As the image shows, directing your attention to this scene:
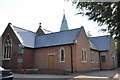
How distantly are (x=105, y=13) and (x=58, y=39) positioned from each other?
15589mm

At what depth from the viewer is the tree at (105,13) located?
32.4ft

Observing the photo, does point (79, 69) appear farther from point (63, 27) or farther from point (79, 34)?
point (63, 27)

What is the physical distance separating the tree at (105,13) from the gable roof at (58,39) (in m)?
11.6

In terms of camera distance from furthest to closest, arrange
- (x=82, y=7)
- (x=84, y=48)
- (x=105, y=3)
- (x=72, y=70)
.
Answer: (x=84, y=48)
(x=72, y=70)
(x=82, y=7)
(x=105, y=3)

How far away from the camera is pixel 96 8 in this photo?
10.0m

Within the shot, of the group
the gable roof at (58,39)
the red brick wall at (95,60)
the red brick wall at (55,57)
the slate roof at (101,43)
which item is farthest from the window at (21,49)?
the slate roof at (101,43)

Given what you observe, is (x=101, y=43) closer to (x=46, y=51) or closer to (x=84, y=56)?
(x=84, y=56)

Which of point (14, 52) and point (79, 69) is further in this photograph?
point (14, 52)

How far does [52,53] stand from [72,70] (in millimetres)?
4265

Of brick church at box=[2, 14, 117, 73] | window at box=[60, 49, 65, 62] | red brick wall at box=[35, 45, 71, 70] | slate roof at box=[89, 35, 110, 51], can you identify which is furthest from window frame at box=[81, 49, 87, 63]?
slate roof at box=[89, 35, 110, 51]

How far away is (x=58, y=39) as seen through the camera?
25.0 metres

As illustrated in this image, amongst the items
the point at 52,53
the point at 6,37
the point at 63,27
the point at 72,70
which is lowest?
the point at 72,70

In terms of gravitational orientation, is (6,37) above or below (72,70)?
above

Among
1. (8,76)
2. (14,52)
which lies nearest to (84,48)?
(14,52)
